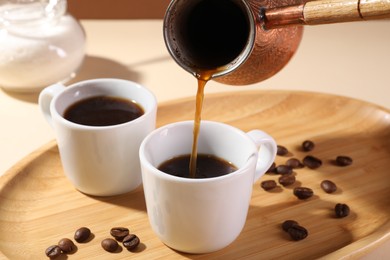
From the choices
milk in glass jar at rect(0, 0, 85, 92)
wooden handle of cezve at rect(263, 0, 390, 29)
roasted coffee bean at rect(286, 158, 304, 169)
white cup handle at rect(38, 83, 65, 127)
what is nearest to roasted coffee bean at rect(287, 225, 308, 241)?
roasted coffee bean at rect(286, 158, 304, 169)

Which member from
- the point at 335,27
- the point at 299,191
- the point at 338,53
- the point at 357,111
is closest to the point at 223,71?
the point at 299,191

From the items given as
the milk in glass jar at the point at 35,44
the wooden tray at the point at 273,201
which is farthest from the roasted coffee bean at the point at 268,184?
the milk in glass jar at the point at 35,44

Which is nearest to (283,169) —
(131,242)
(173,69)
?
A: (131,242)

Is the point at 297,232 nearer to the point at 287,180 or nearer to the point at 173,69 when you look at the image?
the point at 287,180

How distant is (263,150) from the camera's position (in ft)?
4.00

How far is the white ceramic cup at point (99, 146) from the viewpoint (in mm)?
1223

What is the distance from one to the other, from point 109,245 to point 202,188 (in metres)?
0.23

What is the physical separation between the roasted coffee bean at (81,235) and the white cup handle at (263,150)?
0.33 meters

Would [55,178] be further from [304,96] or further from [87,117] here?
[304,96]

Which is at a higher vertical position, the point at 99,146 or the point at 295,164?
the point at 99,146

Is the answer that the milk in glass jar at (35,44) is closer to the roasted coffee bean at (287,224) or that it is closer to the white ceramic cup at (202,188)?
the white ceramic cup at (202,188)

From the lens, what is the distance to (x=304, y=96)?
1.65m

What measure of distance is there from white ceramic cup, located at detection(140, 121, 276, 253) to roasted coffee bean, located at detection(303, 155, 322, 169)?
0.72ft

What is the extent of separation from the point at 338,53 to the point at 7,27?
1.07 meters
